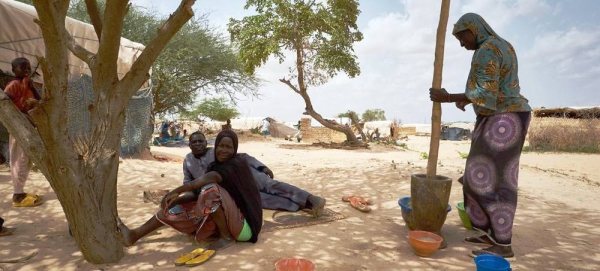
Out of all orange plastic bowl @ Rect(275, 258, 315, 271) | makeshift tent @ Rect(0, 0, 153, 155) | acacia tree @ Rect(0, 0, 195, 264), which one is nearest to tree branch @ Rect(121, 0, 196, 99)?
acacia tree @ Rect(0, 0, 195, 264)

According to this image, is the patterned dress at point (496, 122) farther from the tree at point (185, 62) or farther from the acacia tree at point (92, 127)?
the tree at point (185, 62)

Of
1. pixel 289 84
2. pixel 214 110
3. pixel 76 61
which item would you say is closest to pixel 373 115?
pixel 214 110

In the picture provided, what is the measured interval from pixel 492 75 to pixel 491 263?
4.38 ft

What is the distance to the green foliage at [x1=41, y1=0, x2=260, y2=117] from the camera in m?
15.5

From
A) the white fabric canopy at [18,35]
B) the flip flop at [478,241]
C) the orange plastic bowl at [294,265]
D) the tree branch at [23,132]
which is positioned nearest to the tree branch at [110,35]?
the tree branch at [23,132]

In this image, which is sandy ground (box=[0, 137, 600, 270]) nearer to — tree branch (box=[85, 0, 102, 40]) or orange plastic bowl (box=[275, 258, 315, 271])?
orange plastic bowl (box=[275, 258, 315, 271])

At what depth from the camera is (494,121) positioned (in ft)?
8.63

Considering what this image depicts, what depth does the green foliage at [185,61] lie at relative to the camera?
51.0 feet

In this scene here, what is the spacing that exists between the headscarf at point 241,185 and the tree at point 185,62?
1314 centimetres

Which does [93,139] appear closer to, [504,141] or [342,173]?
[504,141]

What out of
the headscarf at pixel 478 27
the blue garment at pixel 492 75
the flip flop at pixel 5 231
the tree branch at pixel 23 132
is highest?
the headscarf at pixel 478 27

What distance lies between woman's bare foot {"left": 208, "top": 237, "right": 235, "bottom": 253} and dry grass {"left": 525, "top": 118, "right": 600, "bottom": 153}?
14.3 metres

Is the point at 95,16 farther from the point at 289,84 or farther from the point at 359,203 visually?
the point at 289,84

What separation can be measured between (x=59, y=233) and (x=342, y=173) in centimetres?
439
